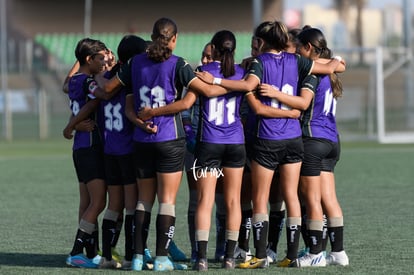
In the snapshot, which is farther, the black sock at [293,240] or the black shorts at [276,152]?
the black sock at [293,240]

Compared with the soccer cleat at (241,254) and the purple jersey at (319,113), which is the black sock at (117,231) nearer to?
the soccer cleat at (241,254)

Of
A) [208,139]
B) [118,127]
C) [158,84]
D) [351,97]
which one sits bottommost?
[208,139]

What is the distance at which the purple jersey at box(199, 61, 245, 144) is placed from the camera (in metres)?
7.63

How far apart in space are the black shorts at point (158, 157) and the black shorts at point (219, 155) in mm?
147

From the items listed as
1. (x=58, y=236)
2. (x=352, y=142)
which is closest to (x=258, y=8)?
(x=352, y=142)

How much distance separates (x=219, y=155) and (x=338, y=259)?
4.29 ft

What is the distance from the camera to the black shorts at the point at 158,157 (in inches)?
297

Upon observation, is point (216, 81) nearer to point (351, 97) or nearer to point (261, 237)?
point (261, 237)

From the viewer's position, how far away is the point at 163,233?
7652mm

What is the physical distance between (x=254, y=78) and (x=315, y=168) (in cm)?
95

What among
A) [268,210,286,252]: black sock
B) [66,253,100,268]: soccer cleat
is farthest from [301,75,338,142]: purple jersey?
[66,253,100,268]: soccer cleat

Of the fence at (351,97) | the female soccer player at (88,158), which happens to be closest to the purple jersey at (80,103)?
the female soccer player at (88,158)

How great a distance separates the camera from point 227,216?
306 inches

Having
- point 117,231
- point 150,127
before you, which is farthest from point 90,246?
point 150,127
